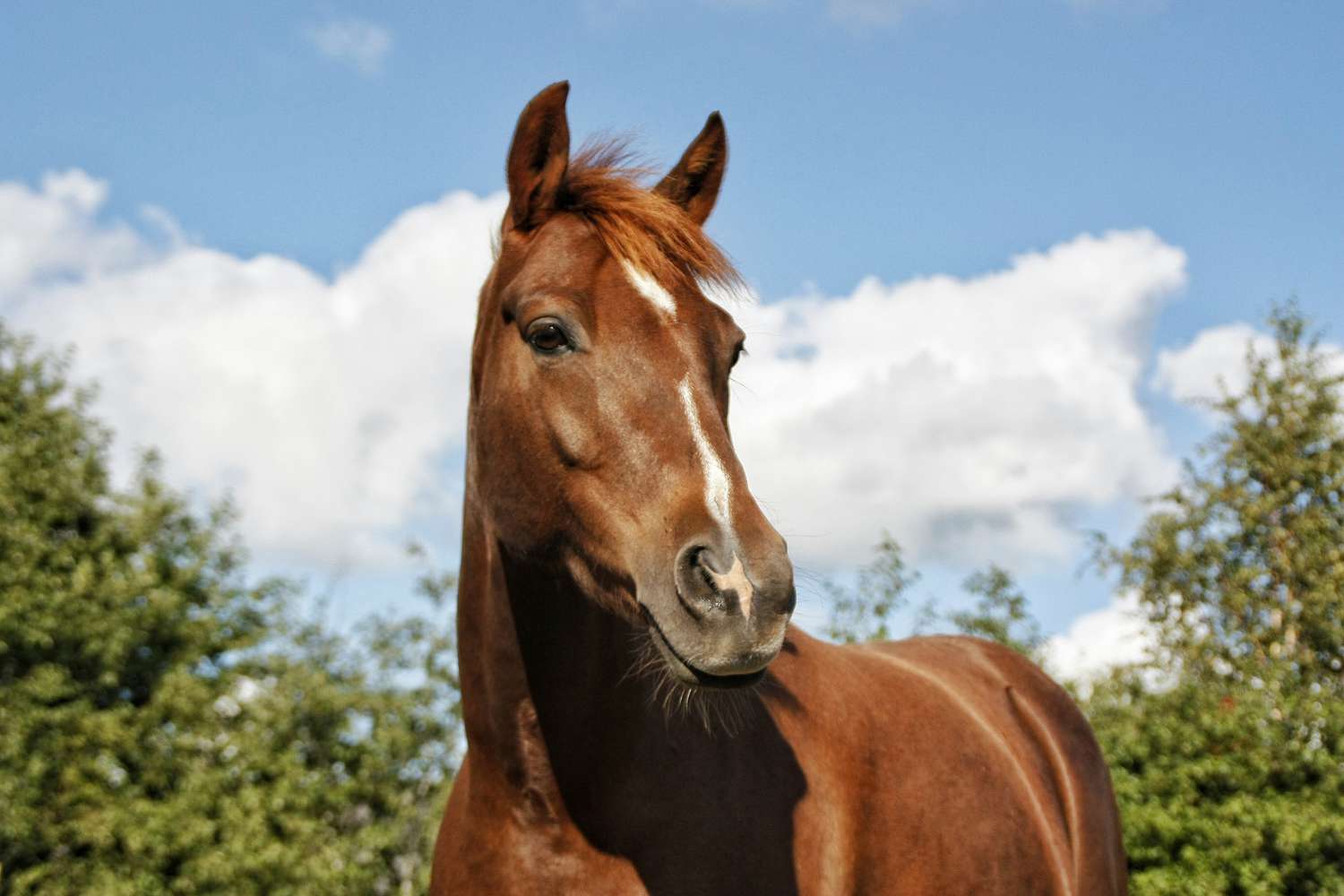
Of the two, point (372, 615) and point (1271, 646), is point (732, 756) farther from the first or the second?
point (1271, 646)

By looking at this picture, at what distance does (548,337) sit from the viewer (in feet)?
8.93

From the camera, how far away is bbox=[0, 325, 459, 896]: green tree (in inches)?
634

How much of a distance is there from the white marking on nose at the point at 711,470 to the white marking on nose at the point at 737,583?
0.28 feet

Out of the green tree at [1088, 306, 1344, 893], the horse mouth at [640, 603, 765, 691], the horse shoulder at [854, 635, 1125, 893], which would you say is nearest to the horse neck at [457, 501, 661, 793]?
the horse mouth at [640, 603, 765, 691]

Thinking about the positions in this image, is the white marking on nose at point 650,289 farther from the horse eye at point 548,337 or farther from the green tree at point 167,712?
the green tree at point 167,712

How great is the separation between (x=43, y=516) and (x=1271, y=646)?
20805 mm

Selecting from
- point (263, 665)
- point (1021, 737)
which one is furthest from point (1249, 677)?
point (263, 665)

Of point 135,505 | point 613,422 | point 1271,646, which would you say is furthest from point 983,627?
point 135,505

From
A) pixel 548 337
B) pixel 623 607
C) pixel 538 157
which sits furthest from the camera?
pixel 538 157

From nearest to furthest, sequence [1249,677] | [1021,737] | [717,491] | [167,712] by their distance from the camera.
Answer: [717,491] → [1021,737] → [1249,677] → [167,712]

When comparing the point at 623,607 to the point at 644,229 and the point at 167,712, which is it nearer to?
the point at 644,229

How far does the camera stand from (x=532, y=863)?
8.91 feet

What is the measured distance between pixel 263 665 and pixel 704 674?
63.2 ft

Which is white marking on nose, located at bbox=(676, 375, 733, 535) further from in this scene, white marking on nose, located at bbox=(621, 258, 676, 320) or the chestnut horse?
white marking on nose, located at bbox=(621, 258, 676, 320)
